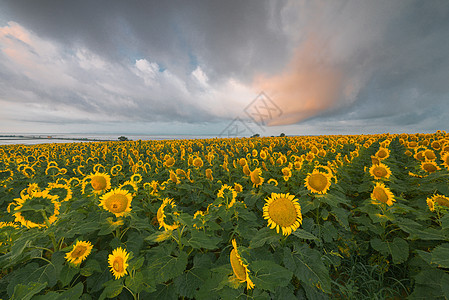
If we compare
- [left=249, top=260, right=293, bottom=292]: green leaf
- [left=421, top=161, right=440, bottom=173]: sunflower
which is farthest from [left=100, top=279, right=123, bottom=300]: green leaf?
[left=421, top=161, right=440, bottom=173]: sunflower

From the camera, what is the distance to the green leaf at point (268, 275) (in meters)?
1.38

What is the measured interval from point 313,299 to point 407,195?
5.17 meters

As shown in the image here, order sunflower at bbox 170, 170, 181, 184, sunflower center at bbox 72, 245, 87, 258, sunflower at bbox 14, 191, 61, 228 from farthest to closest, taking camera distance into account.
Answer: sunflower at bbox 170, 170, 181, 184 < sunflower at bbox 14, 191, 61, 228 < sunflower center at bbox 72, 245, 87, 258

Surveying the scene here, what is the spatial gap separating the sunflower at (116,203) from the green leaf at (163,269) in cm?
89

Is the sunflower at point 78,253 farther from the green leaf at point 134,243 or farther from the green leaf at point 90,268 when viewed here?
the green leaf at point 134,243

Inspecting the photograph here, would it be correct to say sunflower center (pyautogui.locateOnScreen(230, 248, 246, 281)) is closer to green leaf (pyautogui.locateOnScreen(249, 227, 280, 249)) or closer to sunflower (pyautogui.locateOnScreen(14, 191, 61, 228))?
green leaf (pyautogui.locateOnScreen(249, 227, 280, 249))

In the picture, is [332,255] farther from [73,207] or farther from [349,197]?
[73,207]

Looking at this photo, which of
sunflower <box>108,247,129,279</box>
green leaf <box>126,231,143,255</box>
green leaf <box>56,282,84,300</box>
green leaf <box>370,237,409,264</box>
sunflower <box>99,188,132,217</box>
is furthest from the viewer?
green leaf <box>370,237,409,264</box>

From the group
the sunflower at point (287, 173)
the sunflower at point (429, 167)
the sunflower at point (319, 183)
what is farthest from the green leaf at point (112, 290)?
the sunflower at point (429, 167)

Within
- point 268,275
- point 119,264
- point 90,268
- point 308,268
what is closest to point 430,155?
point 308,268

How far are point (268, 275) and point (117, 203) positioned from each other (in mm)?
2076

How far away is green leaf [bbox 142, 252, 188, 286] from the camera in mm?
1741

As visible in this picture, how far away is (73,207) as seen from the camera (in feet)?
8.63

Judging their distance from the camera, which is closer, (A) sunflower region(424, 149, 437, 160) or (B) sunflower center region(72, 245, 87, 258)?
(B) sunflower center region(72, 245, 87, 258)
